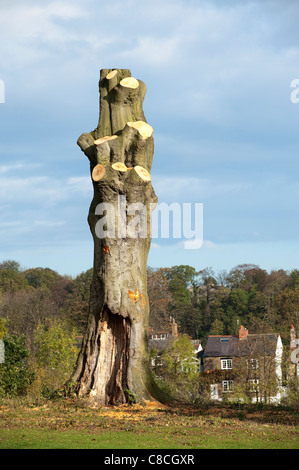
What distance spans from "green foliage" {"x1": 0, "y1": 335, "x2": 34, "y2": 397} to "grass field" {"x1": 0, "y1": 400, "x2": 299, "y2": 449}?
5006mm

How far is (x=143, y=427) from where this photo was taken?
1071 centimetres

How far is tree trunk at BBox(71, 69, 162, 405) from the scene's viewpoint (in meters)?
13.7

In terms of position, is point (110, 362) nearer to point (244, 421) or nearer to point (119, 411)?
point (119, 411)

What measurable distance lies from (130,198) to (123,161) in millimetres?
1003

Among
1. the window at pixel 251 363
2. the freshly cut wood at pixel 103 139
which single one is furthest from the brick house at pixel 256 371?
the freshly cut wood at pixel 103 139

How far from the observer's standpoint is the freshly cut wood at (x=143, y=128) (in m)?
14.4

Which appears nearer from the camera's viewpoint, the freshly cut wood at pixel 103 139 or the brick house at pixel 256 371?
the freshly cut wood at pixel 103 139

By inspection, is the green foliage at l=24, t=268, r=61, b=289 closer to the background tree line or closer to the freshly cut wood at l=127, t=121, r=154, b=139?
the background tree line

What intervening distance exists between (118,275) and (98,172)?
100 inches

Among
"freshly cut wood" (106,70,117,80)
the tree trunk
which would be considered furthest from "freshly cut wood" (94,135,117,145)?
"freshly cut wood" (106,70,117,80)

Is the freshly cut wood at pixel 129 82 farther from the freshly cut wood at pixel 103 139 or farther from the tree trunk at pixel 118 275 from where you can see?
the freshly cut wood at pixel 103 139

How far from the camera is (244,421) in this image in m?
11.7

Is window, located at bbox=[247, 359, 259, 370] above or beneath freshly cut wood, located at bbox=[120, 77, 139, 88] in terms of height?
beneath
